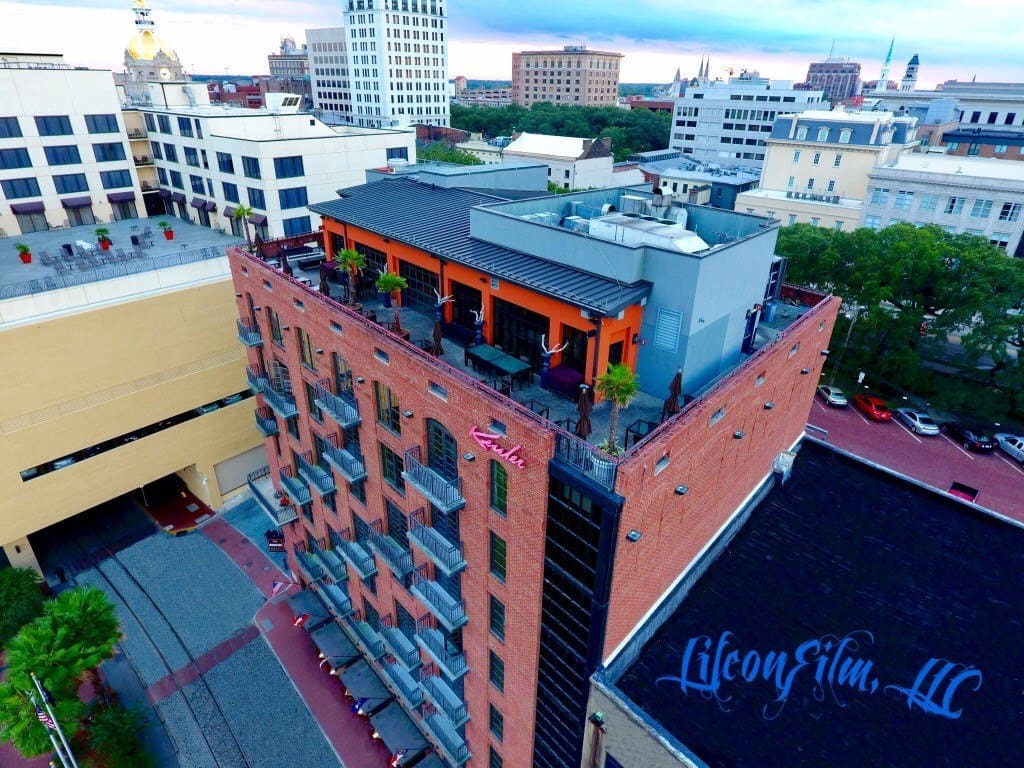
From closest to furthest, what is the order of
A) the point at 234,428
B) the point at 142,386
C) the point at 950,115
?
1. the point at 142,386
2. the point at 234,428
3. the point at 950,115

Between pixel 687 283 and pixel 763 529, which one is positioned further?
pixel 763 529

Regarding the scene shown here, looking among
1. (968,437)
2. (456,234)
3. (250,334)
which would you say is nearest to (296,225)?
(250,334)

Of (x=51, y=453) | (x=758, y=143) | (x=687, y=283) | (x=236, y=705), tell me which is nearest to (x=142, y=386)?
(x=51, y=453)

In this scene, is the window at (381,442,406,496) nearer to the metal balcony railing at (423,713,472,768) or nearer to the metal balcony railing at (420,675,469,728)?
the metal balcony railing at (420,675,469,728)

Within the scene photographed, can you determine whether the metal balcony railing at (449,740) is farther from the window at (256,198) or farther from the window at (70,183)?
the window at (70,183)

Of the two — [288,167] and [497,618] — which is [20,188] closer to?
[288,167]

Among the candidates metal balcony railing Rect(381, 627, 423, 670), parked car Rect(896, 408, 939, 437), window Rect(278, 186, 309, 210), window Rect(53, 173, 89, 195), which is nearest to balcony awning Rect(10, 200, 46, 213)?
window Rect(53, 173, 89, 195)

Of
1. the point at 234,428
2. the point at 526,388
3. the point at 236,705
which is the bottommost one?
the point at 236,705

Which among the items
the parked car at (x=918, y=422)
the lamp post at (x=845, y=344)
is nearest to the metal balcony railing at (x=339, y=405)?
the lamp post at (x=845, y=344)

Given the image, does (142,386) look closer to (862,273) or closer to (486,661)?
(486,661)
